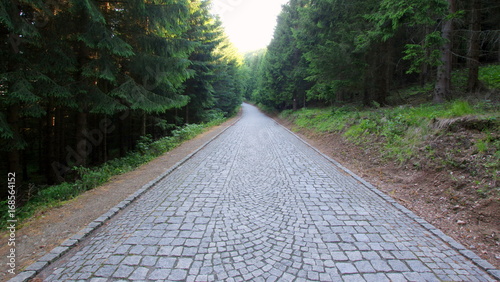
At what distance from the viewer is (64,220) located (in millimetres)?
4125

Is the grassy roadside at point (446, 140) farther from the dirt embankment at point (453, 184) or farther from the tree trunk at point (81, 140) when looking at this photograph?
the tree trunk at point (81, 140)

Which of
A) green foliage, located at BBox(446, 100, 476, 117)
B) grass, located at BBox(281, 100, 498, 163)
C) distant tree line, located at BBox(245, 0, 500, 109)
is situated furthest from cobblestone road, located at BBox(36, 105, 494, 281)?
distant tree line, located at BBox(245, 0, 500, 109)

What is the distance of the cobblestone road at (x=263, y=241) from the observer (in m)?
2.71

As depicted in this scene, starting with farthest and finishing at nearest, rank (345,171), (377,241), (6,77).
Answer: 1. (345,171)
2. (6,77)
3. (377,241)

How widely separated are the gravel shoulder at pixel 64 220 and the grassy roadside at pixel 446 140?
6970mm

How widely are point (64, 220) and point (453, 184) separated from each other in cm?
742

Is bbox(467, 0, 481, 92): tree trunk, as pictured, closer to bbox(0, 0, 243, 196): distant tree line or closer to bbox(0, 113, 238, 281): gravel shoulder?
bbox(0, 0, 243, 196): distant tree line

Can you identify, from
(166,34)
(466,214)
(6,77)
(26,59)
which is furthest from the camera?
(166,34)

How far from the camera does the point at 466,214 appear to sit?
3.98 m

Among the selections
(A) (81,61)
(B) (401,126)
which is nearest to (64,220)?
(A) (81,61)

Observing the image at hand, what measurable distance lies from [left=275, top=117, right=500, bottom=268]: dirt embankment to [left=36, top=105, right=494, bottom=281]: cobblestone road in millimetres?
479

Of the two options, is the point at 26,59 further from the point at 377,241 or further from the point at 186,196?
the point at 377,241

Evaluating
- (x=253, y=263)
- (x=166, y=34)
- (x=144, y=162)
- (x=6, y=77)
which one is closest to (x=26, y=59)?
(x=6, y=77)

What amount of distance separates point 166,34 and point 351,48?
881cm
